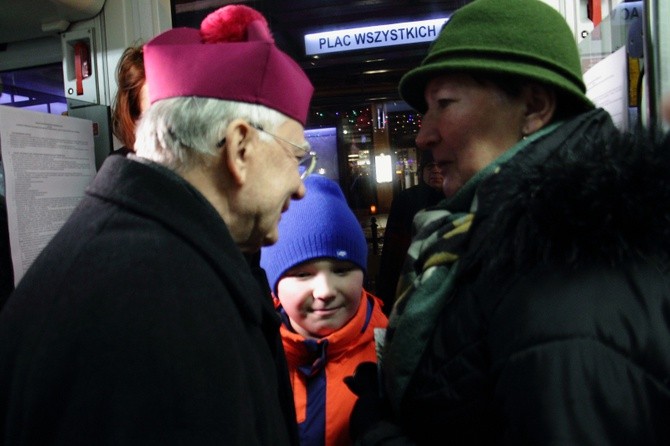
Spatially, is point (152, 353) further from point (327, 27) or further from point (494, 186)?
point (327, 27)

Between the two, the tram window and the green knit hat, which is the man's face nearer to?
the green knit hat

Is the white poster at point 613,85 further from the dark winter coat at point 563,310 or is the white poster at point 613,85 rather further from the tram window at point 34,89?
the tram window at point 34,89

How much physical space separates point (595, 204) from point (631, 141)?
16cm

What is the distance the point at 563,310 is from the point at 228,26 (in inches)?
33.2

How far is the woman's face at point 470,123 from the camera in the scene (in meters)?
1.10

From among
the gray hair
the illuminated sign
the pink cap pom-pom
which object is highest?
the illuminated sign

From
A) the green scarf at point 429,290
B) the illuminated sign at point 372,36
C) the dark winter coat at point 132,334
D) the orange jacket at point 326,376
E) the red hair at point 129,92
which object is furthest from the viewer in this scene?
the illuminated sign at point 372,36

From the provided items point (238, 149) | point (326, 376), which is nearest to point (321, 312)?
point (326, 376)

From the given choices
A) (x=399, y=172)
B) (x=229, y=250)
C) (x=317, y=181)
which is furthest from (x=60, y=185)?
(x=399, y=172)

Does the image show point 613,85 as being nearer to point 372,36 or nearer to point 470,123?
point 470,123

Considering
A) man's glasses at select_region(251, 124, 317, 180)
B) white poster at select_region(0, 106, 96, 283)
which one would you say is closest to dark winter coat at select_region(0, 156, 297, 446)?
man's glasses at select_region(251, 124, 317, 180)

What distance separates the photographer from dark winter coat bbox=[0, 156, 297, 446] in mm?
691

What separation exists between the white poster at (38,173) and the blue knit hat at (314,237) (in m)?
0.85

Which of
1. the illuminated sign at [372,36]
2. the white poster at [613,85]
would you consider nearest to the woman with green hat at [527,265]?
the white poster at [613,85]
